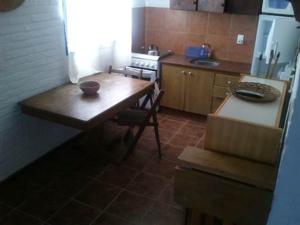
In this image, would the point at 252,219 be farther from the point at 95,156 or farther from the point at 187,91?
the point at 187,91

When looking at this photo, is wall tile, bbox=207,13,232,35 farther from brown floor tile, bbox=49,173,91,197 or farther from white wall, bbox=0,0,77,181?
brown floor tile, bbox=49,173,91,197

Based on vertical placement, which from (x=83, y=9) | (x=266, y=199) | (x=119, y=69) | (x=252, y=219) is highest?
(x=83, y=9)

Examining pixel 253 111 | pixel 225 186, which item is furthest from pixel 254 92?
pixel 225 186

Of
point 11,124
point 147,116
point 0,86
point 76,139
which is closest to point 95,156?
point 76,139

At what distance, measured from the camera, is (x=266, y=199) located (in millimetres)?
1631

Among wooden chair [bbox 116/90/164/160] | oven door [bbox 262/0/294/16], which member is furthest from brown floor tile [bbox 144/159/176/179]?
oven door [bbox 262/0/294/16]

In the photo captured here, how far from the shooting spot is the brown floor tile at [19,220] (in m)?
2.26

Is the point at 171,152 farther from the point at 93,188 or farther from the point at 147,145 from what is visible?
the point at 93,188

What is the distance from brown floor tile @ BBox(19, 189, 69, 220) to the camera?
2359 millimetres

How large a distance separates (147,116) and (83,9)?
4.08 feet

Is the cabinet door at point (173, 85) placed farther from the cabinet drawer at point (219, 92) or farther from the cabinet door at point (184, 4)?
the cabinet door at point (184, 4)

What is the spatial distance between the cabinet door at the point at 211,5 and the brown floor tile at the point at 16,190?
271 centimetres

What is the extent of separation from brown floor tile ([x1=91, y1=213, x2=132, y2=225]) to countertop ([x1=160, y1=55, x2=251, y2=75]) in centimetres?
217

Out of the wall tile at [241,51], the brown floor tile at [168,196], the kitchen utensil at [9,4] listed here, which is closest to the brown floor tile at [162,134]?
the brown floor tile at [168,196]
